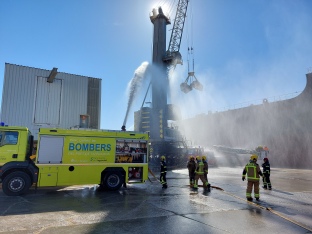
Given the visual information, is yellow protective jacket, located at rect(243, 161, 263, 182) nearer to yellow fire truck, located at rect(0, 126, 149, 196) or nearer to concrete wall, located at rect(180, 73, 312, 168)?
yellow fire truck, located at rect(0, 126, 149, 196)

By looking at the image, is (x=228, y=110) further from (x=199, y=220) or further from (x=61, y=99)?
(x=199, y=220)

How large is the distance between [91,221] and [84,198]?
3267 mm

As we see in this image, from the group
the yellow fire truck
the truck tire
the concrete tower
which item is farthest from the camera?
the concrete tower

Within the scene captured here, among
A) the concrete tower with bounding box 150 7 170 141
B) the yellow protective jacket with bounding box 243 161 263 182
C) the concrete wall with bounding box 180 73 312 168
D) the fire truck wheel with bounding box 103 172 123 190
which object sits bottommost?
the fire truck wheel with bounding box 103 172 123 190

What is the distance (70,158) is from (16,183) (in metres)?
2.06

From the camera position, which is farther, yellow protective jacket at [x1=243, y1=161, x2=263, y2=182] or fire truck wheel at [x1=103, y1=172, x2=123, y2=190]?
fire truck wheel at [x1=103, y1=172, x2=123, y2=190]

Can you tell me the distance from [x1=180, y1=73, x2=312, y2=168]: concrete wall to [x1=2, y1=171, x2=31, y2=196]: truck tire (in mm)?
33091

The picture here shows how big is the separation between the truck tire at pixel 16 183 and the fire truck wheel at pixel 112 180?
2.94 metres

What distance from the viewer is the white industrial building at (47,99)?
56.0 feet

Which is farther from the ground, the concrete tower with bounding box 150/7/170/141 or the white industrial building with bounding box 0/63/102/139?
the concrete tower with bounding box 150/7/170/141

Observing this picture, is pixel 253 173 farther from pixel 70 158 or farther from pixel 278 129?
pixel 278 129

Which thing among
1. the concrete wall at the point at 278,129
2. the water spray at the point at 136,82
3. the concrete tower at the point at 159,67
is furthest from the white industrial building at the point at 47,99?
the concrete wall at the point at 278,129

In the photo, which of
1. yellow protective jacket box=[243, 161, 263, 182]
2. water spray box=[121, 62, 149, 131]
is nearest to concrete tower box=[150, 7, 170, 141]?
water spray box=[121, 62, 149, 131]

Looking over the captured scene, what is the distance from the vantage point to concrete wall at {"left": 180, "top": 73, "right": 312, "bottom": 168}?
32875mm
